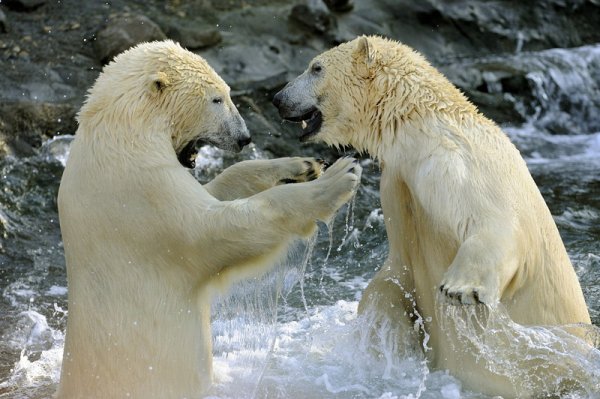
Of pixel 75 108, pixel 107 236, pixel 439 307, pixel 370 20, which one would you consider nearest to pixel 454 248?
pixel 439 307

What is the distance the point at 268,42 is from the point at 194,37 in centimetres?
81

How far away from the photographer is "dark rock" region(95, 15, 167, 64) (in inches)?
411

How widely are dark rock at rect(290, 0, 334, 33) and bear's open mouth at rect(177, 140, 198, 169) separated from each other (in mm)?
6555

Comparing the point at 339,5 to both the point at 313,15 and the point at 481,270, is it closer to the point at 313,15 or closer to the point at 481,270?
the point at 313,15

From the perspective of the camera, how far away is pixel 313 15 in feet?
37.2

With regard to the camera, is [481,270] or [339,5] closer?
[481,270]

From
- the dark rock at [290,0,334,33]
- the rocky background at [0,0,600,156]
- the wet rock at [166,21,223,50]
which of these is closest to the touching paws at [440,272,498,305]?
the rocky background at [0,0,600,156]

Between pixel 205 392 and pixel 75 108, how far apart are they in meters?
5.30

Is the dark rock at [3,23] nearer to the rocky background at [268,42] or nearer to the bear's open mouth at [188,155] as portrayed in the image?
the rocky background at [268,42]

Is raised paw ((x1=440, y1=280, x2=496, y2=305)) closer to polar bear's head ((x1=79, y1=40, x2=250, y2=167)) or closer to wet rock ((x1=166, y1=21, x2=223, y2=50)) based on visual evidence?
polar bear's head ((x1=79, y1=40, x2=250, y2=167))

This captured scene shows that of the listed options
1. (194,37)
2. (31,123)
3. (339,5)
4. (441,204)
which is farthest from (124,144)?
(339,5)

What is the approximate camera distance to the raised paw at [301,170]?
5.10 m

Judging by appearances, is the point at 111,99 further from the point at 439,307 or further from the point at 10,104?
the point at 10,104

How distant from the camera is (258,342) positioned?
5.20 metres
